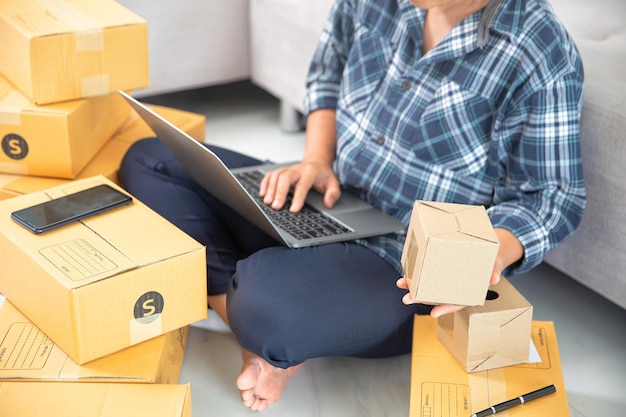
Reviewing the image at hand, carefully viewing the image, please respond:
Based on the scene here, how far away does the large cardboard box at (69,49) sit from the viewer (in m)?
1.31

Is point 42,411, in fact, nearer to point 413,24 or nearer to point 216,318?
point 216,318

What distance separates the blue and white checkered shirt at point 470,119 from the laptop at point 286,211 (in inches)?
1.3

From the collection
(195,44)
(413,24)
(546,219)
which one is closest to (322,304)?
(546,219)

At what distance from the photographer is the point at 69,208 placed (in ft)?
3.69

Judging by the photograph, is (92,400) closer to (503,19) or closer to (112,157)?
(112,157)

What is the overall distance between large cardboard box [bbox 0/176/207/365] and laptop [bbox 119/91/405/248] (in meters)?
0.10

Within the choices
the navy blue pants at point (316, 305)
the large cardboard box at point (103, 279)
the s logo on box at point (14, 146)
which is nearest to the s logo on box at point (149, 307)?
the large cardboard box at point (103, 279)

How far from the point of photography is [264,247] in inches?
50.8

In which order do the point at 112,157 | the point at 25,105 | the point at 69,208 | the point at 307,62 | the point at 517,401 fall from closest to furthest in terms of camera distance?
the point at 517,401
the point at 69,208
the point at 25,105
the point at 112,157
the point at 307,62

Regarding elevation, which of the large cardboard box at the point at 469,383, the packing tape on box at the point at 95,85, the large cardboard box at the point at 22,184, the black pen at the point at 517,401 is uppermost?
the packing tape on box at the point at 95,85

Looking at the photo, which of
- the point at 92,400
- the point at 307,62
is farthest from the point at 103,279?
the point at 307,62

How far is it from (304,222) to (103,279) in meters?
0.33

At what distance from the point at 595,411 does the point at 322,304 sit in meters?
0.44

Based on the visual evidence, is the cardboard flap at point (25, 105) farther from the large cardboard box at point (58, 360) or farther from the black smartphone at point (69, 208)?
the large cardboard box at point (58, 360)
